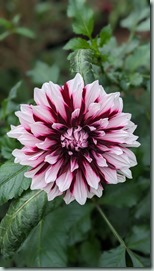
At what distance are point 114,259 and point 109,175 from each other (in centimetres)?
32

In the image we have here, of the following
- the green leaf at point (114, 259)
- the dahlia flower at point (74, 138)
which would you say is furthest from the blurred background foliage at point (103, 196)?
the dahlia flower at point (74, 138)

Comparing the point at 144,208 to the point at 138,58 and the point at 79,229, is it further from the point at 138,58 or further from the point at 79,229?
the point at 138,58

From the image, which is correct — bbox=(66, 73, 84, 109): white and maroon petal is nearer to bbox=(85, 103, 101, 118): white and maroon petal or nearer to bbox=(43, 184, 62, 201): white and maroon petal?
bbox=(85, 103, 101, 118): white and maroon petal

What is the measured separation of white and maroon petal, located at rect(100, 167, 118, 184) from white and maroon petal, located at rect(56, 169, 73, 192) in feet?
0.19

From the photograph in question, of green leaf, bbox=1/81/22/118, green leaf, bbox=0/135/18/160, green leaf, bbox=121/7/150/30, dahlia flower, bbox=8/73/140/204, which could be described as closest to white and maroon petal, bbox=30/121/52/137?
dahlia flower, bbox=8/73/140/204

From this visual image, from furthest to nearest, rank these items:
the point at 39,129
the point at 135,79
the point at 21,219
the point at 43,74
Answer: the point at 43,74, the point at 135,79, the point at 21,219, the point at 39,129

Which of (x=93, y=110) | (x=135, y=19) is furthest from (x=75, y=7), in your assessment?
(x=93, y=110)

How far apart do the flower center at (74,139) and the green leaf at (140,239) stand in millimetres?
384

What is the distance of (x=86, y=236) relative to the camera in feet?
4.01

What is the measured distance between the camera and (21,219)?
92cm

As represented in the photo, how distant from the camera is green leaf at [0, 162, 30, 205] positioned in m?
0.91

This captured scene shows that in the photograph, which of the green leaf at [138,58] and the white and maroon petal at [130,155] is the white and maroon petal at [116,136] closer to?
the white and maroon petal at [130,155]

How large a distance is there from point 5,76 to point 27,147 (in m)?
1.37

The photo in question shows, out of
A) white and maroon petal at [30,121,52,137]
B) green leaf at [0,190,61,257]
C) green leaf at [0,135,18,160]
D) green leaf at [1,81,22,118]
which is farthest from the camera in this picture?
green leaf at [1,81,22,118]
